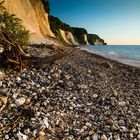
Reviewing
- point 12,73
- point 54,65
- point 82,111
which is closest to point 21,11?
point 54,65

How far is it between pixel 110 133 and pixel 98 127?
0.35 m

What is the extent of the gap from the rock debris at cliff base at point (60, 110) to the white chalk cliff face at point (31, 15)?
18879 mm

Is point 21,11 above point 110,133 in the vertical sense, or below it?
above

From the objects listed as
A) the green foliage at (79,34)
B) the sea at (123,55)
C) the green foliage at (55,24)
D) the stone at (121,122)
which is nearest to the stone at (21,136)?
the stone at (121,122)

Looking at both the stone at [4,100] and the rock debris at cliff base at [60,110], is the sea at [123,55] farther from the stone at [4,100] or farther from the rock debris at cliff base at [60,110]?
the stone at [4,100]

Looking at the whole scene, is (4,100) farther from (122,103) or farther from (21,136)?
(122,103)

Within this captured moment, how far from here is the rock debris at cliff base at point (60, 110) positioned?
5840mm

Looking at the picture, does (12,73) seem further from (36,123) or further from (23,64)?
(36,123)

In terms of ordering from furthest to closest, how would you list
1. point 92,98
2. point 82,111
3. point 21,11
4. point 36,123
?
1. point 21,11
2. point 92,98
3. point 82,111
4. point 36,123

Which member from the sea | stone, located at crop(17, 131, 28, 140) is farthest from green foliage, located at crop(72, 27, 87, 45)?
stone, located at crop(17, 131, 28, 140)

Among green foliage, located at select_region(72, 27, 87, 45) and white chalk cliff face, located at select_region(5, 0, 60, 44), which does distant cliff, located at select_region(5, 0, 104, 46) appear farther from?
green foliage, located at select_region(72, 27, 87, 45)

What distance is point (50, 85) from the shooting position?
8570 mm

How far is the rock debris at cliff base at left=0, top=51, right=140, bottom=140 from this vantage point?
584 centimetres

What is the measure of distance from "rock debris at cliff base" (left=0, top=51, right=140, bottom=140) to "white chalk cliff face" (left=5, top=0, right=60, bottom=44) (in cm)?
1888
